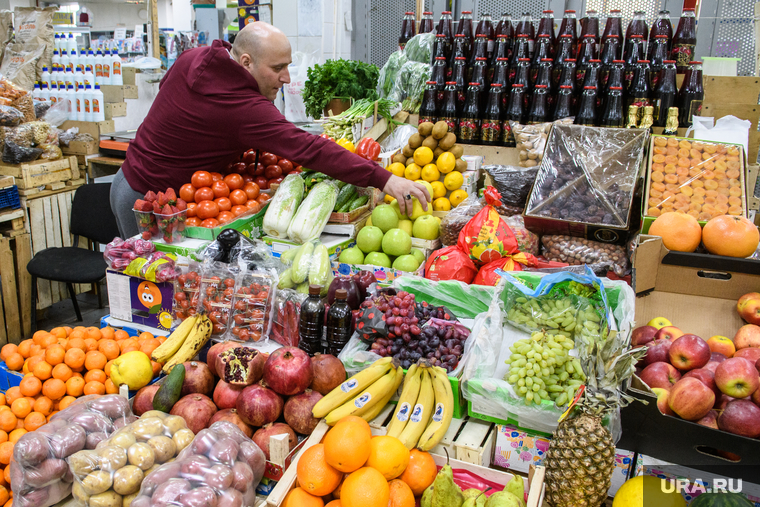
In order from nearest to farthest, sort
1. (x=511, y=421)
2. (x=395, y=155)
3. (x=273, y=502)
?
(x=273, y=502), (x=511, y=421), (x=395, y=155)

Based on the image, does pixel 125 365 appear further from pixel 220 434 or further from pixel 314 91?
pixel 314 91

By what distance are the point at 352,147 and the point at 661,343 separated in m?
2.10

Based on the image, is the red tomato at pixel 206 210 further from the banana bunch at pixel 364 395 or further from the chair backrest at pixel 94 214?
the chair backrest at pixel 94 214

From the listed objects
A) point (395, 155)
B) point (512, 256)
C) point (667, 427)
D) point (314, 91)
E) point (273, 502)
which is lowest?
point (273, 502)

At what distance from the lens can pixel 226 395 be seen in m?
1.84

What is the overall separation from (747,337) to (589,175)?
3.93 feet

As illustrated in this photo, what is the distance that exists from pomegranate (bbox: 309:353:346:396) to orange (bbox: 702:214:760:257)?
5.59ft

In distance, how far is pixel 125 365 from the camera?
6.51 ft

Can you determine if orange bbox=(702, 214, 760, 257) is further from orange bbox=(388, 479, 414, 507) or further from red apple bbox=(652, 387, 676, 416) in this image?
orange bbox=(388, 479, 414, 507)

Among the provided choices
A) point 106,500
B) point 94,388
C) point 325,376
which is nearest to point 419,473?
point 325,376

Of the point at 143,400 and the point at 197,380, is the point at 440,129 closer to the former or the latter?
the point at 197,380

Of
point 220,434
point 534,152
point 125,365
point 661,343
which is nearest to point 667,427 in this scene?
point 661,343

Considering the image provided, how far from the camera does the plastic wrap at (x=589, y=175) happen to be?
2736mm

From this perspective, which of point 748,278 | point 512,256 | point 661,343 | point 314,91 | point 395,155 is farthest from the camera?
point 314,91
